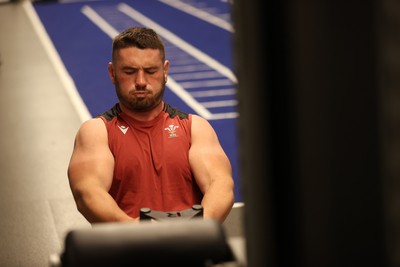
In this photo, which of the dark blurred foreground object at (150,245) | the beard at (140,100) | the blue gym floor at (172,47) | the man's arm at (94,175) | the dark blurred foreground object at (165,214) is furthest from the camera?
the blue gym floor at (172,47)

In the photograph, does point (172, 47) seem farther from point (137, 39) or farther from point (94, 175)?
point (94, 175)

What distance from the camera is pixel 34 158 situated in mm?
8945

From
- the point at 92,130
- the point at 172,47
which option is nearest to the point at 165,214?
the point at 92,130

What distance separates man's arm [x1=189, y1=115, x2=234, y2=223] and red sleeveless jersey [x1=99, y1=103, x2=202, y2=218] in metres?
0.05

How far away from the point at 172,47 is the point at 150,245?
38.9 ft

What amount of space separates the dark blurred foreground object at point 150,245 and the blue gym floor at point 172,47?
631 cm

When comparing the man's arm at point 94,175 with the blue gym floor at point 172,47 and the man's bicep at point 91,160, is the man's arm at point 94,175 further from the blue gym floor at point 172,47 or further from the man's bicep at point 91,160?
the blue gym floor at point 172,47

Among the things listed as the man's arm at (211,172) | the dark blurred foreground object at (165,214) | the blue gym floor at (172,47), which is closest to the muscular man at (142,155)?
the man's arm at (211,172)

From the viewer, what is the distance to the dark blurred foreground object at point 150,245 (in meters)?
1.45

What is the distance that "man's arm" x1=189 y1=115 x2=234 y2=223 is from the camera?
15.3ft

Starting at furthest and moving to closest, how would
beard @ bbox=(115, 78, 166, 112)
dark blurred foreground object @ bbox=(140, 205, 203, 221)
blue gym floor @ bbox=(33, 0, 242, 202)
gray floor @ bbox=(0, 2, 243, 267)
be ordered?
blue gym floor @ bbox=(33, 0, 242, 202) < gray floor @ bbox=(0, 2, 243, 267) < beard @ bbox=(115, 78, 166, 112) < dark blurred foreground object @ bbox=(140, 205, 203, 221)

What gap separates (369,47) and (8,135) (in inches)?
346

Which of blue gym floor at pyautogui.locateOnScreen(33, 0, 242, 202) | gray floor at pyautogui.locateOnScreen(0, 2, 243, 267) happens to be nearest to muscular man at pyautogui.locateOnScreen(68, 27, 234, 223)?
gray floor at pyautogui.locateOnScreen(0, 2, 243, 267)

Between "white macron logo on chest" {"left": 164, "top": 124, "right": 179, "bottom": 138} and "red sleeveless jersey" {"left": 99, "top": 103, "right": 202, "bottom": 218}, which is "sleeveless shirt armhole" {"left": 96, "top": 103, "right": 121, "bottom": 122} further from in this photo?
"white macron logo on chest" {"left": 164, "top": 124, "right": 179, "bottom": 138}
